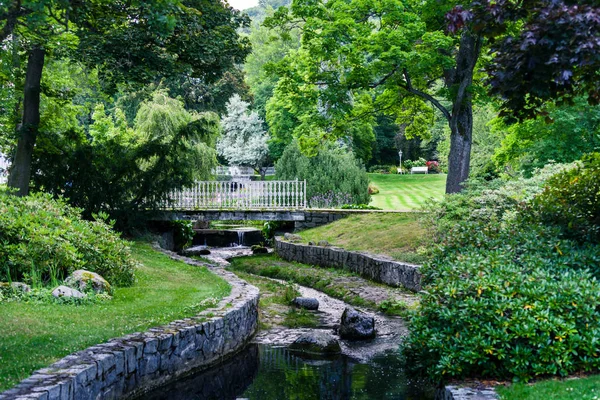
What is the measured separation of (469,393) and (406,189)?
4295 cm

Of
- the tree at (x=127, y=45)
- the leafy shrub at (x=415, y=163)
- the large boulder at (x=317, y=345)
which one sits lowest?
the large boulder at (x=317, y=345)

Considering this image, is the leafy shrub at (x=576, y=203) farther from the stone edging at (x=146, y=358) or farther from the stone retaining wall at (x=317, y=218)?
the stone retaining wall at (x=317, y=218)

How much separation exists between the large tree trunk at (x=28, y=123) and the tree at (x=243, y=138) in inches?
1322

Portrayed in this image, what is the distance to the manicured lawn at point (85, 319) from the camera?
7065 mm

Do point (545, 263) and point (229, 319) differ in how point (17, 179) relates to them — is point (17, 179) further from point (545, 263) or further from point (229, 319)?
point (545, 263)

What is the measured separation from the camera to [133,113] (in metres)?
52.4

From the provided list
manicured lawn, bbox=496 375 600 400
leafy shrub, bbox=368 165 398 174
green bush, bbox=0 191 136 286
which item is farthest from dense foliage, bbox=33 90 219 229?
leafy shrub, bbox=368 165 398 174

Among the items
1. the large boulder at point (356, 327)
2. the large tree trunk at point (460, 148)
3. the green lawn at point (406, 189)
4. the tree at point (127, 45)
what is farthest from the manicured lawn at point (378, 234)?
the green lawn at point (406, 189)

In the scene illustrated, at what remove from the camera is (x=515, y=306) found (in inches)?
281

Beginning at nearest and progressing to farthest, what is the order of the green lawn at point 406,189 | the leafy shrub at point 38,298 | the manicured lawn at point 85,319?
the manicured lawn at point 85,319
the leafy shrub at point 38,298
the green lawn at point 406,189

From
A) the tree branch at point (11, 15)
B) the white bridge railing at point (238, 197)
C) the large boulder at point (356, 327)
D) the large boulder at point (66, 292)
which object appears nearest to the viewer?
the tree branch at point (11, 15)

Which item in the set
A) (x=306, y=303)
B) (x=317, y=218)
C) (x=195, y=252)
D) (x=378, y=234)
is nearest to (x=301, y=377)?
(x=306, y=303)

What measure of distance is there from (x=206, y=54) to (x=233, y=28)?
6.16 ft

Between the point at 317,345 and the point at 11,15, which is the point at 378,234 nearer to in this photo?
the point at 317,345
